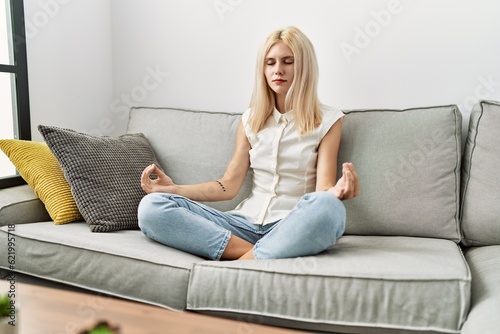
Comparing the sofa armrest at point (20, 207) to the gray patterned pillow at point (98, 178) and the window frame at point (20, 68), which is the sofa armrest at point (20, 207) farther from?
the window frame at point (20, 68)

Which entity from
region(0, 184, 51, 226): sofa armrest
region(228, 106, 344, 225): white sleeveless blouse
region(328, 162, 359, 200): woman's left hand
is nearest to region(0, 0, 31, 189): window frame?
region(0, 184, 51, 226): sofa armrest

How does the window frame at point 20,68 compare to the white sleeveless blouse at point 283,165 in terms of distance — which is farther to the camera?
the window frame at point 20,68

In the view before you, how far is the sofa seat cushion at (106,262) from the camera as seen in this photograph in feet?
4.25

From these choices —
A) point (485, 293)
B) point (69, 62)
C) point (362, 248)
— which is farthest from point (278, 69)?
point (69, 62)

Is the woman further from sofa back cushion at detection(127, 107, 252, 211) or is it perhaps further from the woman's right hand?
sofa back cushion at detection(127, 107, 252, 211)

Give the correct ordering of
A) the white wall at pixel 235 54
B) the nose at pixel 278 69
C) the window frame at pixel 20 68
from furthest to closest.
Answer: the window frame at pixel 20 68
the white wall at pixel 235 54
the nose at pixel 278 69

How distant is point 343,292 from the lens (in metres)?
1.17

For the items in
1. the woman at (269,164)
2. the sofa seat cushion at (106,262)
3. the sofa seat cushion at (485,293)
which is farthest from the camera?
the woman at (269,164)

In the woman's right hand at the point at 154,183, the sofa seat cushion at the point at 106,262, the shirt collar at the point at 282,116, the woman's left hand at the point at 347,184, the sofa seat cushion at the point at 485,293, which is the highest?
the shirt collar at the point at 282,116

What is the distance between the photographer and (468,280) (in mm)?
1130

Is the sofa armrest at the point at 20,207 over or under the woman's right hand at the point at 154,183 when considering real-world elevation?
under

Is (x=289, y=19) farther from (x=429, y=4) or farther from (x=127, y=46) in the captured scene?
(x=127, y=46)

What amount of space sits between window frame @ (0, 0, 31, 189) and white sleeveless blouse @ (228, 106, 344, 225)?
102 centimetres

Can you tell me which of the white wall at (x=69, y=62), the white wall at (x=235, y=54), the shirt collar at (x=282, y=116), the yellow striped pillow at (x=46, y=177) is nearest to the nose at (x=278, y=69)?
the shirt collar at (x=282, y=116)
